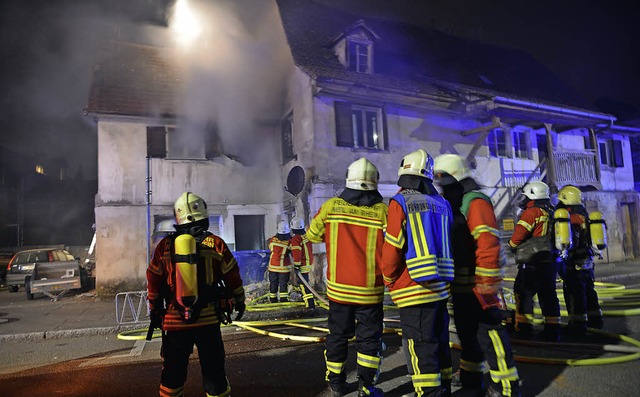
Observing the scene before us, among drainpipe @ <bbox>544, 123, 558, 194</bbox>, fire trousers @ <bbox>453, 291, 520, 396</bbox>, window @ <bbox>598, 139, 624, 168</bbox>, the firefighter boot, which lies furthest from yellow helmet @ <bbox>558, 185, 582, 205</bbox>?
window @ <bbox>598, 139, 624, 168</bbox>

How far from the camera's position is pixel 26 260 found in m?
12.7

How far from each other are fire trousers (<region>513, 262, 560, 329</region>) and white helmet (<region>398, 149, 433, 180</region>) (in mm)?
2619

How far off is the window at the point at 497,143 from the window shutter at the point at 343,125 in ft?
18.8

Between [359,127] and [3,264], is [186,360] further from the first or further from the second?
[3,264]

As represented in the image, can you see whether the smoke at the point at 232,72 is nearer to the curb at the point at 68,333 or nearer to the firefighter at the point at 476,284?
the curb at the point at 68,333

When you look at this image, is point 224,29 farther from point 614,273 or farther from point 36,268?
point 614,273

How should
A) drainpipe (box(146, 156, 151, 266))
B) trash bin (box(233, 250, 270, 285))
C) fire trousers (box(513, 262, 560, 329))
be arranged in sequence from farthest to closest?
drainpipe (box(146, 156, 151, 266)), trash bin (box(233, 250, 270, 285)), fire trousers (box(513, 262, 560, 329))

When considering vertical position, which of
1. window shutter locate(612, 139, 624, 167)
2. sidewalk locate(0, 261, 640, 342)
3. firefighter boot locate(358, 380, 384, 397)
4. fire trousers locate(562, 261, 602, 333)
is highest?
window shutter locate(612, 139, 624, 167)

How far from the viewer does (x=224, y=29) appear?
40.8ft

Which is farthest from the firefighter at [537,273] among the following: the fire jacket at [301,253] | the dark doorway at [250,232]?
the dark doorway at [250,232]

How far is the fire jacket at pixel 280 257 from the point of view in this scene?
818cm

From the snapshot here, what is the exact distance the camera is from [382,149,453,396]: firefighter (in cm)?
279

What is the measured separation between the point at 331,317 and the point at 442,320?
3.14 ft

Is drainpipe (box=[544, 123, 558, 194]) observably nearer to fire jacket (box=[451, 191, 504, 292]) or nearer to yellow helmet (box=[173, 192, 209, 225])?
fire jacket (box=[451, 191, 504, 292])
